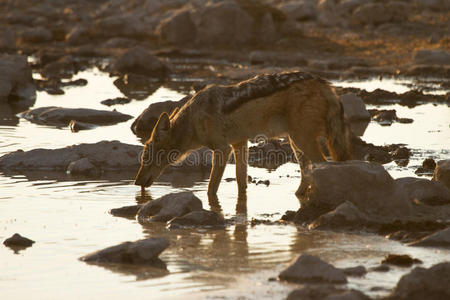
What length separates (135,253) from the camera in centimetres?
878

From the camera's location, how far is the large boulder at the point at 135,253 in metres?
8.78

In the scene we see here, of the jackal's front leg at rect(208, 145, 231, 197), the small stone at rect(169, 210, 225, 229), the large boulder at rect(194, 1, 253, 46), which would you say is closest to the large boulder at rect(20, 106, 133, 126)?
the jackal's front leg at rect(208, 145, 231, 197)

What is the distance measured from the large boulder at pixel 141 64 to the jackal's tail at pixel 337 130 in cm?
1874

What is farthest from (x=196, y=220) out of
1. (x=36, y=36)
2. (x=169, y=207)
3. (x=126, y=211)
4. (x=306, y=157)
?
(x=36, y=36)

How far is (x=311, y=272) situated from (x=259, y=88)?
4.58 metres

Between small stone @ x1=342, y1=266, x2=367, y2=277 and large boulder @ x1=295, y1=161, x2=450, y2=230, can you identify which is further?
large boulder @ x1=295, y1=161, x2=450, y2=230

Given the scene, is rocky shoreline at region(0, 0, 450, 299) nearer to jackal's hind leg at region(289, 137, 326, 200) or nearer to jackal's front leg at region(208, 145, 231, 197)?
jackal's hind leg at region(289, 137, 326, 200)

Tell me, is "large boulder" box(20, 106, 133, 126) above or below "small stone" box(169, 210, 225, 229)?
above

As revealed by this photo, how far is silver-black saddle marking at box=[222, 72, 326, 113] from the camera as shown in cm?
1195

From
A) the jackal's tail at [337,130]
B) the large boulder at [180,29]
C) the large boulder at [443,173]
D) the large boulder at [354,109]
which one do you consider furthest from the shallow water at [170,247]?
the large boulder at [180,29]

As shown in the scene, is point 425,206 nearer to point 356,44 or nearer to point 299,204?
point 299,204

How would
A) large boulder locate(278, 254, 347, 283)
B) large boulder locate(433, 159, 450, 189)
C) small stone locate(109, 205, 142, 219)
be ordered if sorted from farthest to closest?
large boulder locate(433, 159, 450, 189) → small stone locate(109, 205, 142, 219) → large boulder locate(278, 254, 347, 283)

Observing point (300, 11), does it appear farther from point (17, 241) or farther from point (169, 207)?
point (17, 241)

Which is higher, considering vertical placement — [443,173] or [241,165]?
[241,165]
